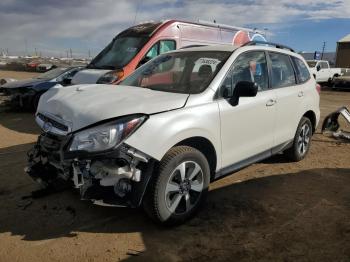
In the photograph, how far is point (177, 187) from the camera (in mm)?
3857

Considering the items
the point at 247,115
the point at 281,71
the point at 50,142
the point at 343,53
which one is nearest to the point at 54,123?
the point at 50,142

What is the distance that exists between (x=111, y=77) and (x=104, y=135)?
18.4ft

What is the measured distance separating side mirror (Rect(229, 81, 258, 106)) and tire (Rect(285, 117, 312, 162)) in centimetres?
196

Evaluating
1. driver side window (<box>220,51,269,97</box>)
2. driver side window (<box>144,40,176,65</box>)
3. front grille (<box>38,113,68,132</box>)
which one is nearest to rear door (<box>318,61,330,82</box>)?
driver side window (<box>144,40,176,65</box>)

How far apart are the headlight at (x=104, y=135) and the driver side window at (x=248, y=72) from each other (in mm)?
1309

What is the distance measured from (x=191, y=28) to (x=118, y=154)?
812cm

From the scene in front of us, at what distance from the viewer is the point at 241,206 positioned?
4488 millimetres

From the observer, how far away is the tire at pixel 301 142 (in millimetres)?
5968

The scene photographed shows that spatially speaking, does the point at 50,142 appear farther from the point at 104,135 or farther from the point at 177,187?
the point at 177,187

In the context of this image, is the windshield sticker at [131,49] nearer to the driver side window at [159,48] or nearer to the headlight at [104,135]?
the driver side window at [159,48]

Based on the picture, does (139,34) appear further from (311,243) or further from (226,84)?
(311,243)

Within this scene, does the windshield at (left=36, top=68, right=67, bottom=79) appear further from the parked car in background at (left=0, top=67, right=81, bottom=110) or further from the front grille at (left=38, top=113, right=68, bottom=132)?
the front grille at (left=38, top=113, right=68, bottom=132)

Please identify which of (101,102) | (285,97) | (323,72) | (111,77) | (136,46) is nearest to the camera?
(101,102)

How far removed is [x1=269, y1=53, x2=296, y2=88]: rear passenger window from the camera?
210 inches
